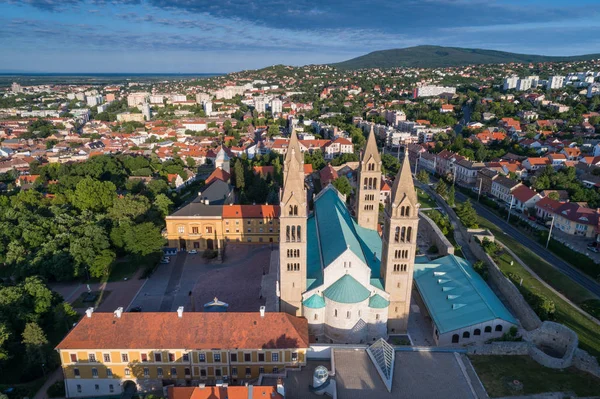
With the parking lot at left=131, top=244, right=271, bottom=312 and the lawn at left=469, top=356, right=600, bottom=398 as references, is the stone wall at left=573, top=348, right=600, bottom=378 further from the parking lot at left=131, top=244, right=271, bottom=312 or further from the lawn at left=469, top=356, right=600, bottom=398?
the parking lot at left=131, top=244, right=271, bottom=312

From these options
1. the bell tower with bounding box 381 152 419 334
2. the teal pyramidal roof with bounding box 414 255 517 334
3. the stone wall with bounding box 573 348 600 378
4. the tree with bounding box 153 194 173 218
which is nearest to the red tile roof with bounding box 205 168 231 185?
the tree with bounding box 153 194 173 218

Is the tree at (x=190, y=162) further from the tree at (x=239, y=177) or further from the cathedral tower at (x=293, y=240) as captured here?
the cathedral tower at (x=293, y=240)

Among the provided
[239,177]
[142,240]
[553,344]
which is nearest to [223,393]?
[553,344]

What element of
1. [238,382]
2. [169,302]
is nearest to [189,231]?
[169,302]

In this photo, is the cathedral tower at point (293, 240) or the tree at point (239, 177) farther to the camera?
the tree at point (239, 177)

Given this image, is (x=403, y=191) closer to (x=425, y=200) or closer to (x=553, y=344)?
(x=553, y=344)

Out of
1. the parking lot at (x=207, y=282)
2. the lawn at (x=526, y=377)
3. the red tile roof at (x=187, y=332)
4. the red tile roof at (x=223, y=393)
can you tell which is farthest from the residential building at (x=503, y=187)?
the red tile roof at (x=223, y=393)

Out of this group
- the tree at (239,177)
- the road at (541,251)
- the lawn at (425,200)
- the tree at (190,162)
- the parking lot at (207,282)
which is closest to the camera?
the parking lot at (207,282)
